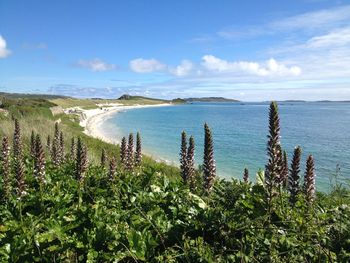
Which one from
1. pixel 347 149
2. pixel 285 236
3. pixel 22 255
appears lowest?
pixel 347 149

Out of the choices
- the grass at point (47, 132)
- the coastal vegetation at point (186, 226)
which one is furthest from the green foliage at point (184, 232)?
the grass at point (47, 132)

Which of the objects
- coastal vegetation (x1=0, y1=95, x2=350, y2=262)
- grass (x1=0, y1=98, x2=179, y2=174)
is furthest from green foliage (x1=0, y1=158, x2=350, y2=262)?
grass (x1=0, y1=98, x2=179, y2=174)

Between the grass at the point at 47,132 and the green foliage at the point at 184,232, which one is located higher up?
the green foliage at the point at 184,232

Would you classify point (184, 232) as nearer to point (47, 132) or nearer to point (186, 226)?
point (186, 226)

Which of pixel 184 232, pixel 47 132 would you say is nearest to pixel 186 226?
pixel 184 232

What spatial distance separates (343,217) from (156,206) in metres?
2.03

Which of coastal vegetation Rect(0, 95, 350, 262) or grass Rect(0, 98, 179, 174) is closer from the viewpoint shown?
coastal vegetation Rect(0, 95, 350, 262)

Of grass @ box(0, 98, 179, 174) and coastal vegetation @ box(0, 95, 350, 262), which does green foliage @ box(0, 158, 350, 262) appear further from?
grass @ box(0, 98, 179, 174)

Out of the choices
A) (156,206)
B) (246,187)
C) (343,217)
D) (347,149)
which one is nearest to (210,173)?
(246,187)

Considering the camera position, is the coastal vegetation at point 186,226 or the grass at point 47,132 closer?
the coastal vegetation at point 186,226

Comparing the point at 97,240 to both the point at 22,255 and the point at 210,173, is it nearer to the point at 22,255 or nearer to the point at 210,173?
the point at 22,255

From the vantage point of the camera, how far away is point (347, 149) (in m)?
43.0

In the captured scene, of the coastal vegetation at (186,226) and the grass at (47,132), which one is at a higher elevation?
the coastal vegetation at (186,226)

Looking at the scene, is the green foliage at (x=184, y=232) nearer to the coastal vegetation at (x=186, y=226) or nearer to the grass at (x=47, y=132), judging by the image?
the coastal vegetation at (x=186, y=226)
